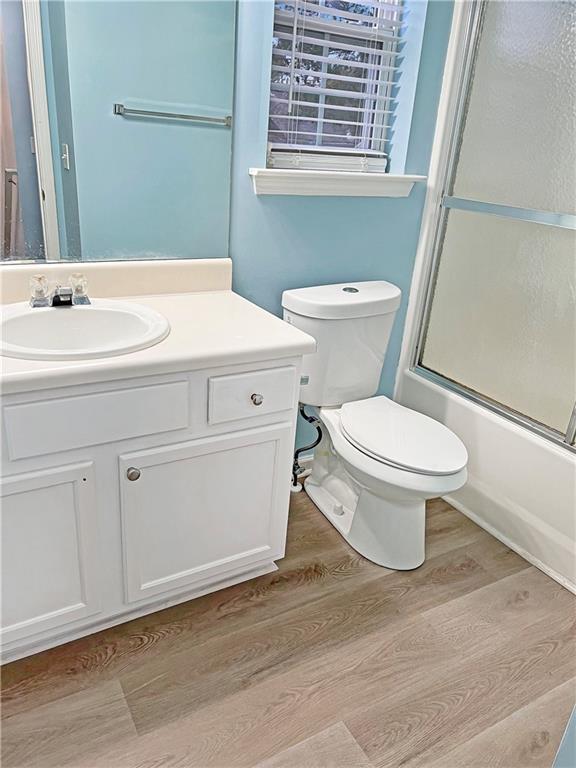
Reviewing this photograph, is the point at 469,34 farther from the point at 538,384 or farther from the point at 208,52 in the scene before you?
the point at 538,384

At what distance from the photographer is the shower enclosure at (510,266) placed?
1.80m

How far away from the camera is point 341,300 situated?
1858mm

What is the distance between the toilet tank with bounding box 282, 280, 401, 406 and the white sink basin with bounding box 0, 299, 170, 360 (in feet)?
1.73

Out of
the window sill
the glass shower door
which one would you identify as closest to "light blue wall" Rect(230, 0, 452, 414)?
the window sill

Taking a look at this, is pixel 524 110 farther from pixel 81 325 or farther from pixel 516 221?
pixel 81 325

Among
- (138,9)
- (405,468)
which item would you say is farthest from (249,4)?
(405,468)

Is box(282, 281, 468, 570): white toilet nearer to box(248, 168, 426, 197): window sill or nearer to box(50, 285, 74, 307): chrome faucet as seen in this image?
box(248, 168, 426, 197): window sill

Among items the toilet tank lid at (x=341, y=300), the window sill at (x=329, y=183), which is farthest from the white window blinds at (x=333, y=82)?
the toilet tank lid at (x=341, y=300)

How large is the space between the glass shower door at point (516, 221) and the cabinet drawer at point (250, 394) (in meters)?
0.94

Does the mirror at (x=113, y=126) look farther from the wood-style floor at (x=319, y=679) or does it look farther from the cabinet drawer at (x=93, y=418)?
the wood-style floor at (x=319, y=679)

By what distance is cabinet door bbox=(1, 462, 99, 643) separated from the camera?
1249 millimetres

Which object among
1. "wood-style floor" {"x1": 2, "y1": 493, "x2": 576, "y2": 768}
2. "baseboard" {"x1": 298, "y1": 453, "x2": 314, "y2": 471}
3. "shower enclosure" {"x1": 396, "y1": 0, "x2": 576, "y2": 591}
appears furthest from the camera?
"baseboard" {"x1": 298, "y1": 453, "x2": 314, "y2": 471}

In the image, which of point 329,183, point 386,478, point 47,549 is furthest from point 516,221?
point 47,549

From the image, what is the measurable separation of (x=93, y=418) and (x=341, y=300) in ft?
3.03
